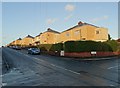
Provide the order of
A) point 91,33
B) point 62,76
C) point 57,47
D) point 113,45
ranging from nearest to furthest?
point 62,76
point 113,45
point 57,47
point 91,33

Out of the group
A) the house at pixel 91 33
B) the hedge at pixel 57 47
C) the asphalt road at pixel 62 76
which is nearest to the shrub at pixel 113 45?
the hedge at pixel 57 47

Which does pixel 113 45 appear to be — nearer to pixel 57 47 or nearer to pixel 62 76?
pixel 57 47

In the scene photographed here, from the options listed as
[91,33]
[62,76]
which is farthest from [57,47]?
[62,76]

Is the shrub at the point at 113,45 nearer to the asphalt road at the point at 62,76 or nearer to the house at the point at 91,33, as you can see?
the asphalt road at the point at 62,76

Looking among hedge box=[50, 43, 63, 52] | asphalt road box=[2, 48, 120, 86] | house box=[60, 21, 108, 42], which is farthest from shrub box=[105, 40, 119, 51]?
house box=[60, 21, 108, 42]

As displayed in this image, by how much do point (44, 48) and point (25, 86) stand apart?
41.9 metres

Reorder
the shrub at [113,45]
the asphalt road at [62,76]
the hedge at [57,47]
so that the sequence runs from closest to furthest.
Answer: the asphalt road at [62,76] < the shrub at [113,45] < the hedge at [57,47]

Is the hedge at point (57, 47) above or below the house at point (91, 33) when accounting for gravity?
below

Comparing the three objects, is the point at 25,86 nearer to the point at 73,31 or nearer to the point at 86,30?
the point at 86,30

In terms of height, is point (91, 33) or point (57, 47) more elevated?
point (91, 33)

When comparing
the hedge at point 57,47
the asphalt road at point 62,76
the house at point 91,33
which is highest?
the house at point 91,33

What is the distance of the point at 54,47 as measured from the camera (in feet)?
141

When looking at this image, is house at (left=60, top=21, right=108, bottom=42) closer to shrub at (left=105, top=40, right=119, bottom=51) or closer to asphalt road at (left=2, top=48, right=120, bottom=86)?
shrub at (left=105, top=40, right=119, bottom=51)

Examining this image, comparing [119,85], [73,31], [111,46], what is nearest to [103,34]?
[73,31]
